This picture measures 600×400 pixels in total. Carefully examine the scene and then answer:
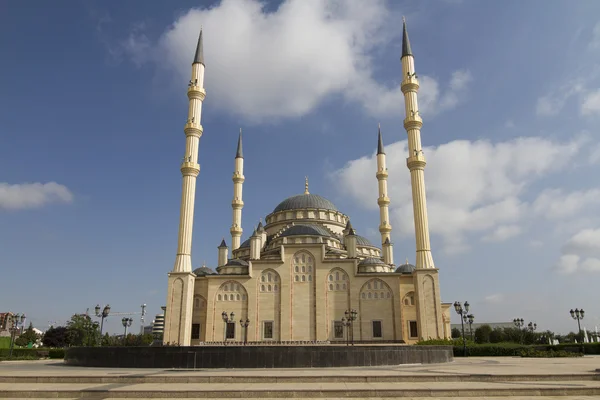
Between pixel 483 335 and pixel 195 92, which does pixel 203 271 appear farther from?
pixel 483 335

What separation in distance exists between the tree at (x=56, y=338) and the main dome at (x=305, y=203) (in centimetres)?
3446

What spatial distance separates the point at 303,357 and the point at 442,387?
23.3ft

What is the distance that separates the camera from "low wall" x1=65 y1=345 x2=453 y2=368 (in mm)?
16484

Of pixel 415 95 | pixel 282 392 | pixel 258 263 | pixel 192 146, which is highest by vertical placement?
pixel 415 95

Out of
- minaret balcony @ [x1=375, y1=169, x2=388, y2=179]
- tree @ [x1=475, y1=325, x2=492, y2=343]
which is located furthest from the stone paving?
tree @ [x1=475, y1=325, x2=492, y2=343]

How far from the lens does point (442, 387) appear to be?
10250 millimetres

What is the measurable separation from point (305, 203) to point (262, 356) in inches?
1238

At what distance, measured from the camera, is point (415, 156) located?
35188mm

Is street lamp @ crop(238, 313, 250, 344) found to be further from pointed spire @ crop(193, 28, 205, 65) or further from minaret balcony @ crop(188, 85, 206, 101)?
pointed spire @ crop(193, 28, 205, 65)

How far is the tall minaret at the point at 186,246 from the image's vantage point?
1271 inches

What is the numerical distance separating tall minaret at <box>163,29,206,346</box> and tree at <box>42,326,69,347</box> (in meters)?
35.1

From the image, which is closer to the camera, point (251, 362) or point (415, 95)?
point (251, 362)

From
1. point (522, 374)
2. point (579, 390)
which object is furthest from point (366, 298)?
point (579, 390)

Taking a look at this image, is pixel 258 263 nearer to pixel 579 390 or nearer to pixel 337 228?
pixel 337 228
